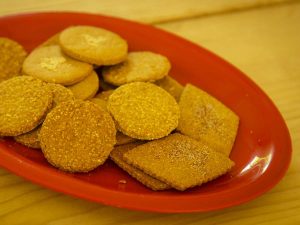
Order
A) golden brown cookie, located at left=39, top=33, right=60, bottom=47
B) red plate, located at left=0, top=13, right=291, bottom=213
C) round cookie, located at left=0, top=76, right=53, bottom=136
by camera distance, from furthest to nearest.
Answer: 1. golden brown cookie, located at left=39, top=33, right=60, bottom=47
2. round cookie, located at left=0, top=76, right=53, bottom=136
3. red plate, located at left=0, top=13, right=291, bottom=213

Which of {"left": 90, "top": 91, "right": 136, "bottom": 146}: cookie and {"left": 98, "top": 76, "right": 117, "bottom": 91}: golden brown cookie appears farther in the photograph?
{"left": 98, "top": 76, "right": 117, "bottom": 91}: golden brown cookie

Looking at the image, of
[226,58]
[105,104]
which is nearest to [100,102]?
[105,104]

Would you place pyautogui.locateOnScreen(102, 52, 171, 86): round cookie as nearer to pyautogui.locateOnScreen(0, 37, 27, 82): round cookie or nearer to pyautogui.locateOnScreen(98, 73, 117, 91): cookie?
pyautogui.locateOnScreen(98, 73, 117, 91): cookie

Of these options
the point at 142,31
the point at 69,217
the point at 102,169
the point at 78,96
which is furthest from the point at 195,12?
the point at 69,217

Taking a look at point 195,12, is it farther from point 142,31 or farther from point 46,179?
point 46,179

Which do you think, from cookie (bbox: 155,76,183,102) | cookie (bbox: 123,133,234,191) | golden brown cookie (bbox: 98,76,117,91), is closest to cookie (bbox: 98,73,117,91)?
golden brown cookie (bbox: 98,76,117,91)

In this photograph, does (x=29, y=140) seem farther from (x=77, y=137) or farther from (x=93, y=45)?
(x=93, y=45)

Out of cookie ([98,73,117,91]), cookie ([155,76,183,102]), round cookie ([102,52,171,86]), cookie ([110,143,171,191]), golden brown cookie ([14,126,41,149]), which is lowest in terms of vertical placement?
cookie ([110,143,171,191])
